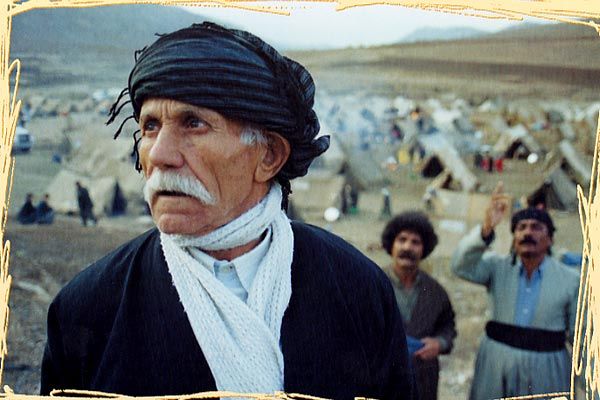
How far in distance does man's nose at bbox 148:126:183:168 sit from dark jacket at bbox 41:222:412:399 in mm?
250

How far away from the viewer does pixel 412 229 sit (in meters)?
2.83

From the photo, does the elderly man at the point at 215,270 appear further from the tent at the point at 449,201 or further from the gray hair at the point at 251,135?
the tent at the point at 449,201

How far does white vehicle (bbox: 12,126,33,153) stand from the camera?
8.14 ft

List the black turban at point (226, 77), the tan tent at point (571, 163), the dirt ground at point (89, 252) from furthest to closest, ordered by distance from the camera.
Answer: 1. the tan tent at point (571, 163)
2. the dirt ground at point (89, 252)
3. the black turban at point (226, 77)

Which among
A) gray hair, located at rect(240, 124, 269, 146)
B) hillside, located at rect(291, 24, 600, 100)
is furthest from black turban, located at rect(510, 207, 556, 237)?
gray hair, located at rect(240, 124, 269, 146)

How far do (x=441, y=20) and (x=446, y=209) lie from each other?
69 centimetres

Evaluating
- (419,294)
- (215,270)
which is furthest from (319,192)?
(215,270)

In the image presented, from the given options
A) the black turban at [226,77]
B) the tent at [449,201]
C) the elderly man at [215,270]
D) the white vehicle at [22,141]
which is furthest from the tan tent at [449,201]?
the white vehicle at [22,141]

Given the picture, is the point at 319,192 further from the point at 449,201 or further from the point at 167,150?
the point at 167,150

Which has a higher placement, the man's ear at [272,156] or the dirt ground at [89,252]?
the man's ear at [272,156]

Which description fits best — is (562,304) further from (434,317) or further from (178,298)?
(178,298)

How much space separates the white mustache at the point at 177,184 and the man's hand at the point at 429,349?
1.12m

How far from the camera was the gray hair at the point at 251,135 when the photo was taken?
2.00 meters

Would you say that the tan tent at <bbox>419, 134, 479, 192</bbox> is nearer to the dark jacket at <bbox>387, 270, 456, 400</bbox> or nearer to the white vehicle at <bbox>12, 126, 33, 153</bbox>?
the dark jacket at <bbox>387, 270, 456, 400</bbox>
